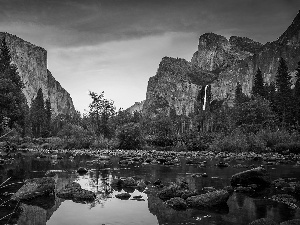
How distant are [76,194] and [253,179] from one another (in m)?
8.31

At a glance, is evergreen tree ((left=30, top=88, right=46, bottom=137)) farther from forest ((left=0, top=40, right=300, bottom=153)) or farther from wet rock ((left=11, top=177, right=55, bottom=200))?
wet rock ((left=11, top=177, right=55, bottom=200))

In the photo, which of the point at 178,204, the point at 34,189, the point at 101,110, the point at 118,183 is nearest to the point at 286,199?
the point at 178,204

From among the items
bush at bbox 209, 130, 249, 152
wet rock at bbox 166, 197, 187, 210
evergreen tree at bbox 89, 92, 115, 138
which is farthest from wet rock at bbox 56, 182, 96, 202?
evergreen tree at bbox 89, 92, 115, 138

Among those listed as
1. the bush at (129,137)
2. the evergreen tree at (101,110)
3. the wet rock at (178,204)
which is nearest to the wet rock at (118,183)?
the wet rock at (178,204)

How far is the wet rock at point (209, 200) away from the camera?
1076 cm

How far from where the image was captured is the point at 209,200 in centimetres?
1088

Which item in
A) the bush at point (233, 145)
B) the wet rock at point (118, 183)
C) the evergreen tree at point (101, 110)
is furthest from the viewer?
the evergreen tree at point (101, 110)

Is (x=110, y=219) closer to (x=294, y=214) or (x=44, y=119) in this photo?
(x=294, y=214)

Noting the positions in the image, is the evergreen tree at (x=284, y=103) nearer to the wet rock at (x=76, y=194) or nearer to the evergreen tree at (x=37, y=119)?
the wet rock at (x=76, y=194)

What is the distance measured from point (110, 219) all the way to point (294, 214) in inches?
221

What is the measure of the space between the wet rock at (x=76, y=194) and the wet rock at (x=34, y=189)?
50cm

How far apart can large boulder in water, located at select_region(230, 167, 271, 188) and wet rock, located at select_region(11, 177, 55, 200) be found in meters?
8.54

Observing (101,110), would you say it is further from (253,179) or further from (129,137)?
(253,179)

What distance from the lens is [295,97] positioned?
7225 centimetres
